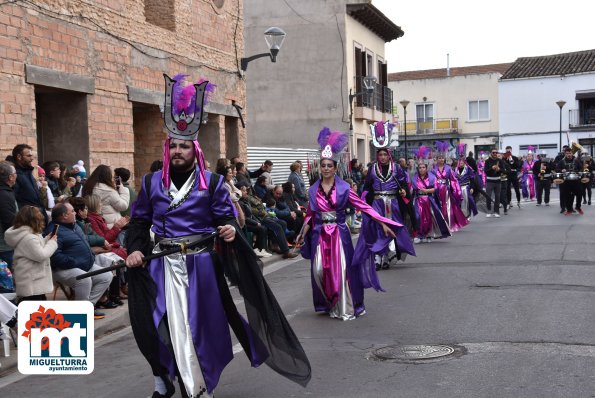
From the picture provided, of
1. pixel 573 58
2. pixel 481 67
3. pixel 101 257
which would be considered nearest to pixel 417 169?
pixel 101 257

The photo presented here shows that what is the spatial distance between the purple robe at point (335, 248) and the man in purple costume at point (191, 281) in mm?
3184

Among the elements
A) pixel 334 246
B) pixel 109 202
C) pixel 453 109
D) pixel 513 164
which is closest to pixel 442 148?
pixel 513 164

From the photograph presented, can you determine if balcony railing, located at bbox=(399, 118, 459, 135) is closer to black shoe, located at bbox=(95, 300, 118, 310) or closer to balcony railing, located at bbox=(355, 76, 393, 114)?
balcony railing, located at bbox=(355, 76, 393, 114)

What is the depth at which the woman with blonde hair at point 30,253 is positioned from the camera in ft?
28.8

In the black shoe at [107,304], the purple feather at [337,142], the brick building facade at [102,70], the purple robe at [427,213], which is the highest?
the brick building facade at [102,70]

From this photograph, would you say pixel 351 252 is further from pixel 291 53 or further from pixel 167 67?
pixel 291 53

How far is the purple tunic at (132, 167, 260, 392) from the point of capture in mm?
6082

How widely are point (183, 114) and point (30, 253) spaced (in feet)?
10.6

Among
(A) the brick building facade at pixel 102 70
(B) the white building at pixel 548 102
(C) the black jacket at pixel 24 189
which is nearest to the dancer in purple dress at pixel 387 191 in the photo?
(A) the brick building facade at pixel 102 70

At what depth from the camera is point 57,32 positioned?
14.4 m

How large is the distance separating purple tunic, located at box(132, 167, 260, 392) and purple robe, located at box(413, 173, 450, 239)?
1149 centimetres

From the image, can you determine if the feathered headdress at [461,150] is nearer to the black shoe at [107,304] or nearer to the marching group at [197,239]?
the marching group at [197,239]

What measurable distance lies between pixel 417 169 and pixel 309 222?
8285mm

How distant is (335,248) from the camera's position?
973cm
